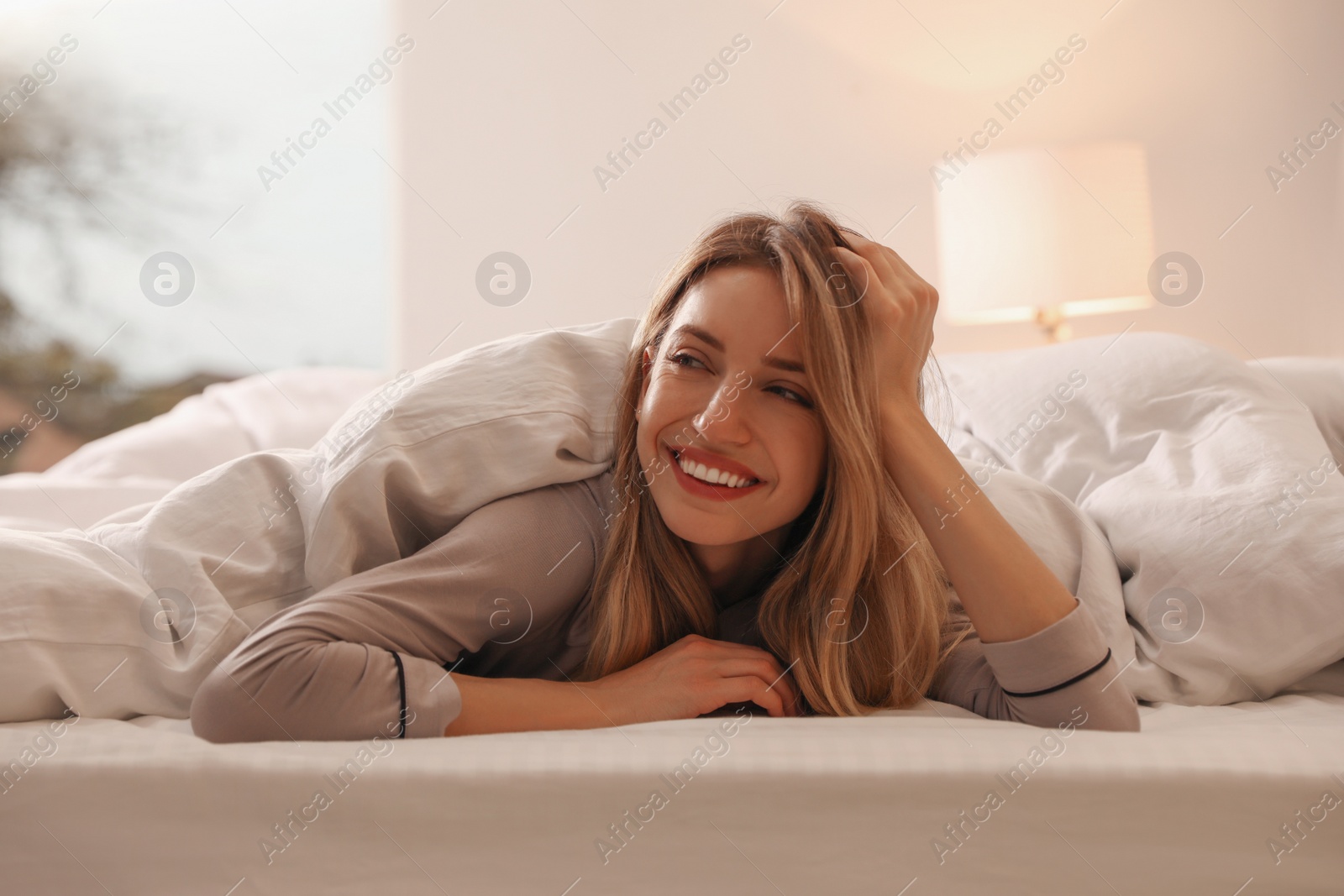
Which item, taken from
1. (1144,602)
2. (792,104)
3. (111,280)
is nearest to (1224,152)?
(792,104)

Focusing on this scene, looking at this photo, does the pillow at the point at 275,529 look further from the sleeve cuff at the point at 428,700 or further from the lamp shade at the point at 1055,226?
the lamp shade at the point at 1055,226

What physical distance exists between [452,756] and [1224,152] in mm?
2174

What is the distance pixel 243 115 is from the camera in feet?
9.77

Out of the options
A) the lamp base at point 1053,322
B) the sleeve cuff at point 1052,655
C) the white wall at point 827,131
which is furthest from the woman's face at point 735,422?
the white wall at point 827,131

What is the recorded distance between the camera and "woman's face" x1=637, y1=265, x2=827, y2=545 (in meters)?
0.88

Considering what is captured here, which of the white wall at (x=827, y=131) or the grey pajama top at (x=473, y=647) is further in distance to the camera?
the white wall at (x=827, y=131)

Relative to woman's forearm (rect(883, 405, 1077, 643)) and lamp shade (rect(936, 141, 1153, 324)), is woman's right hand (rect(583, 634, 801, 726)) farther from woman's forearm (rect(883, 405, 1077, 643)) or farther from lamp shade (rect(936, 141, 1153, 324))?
lamp shade (rect(936, 141, 1153, 324))

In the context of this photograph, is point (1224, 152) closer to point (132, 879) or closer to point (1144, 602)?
point (1144, 602)

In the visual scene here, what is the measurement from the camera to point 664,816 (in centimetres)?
66

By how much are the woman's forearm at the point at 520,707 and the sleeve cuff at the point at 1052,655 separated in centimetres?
33

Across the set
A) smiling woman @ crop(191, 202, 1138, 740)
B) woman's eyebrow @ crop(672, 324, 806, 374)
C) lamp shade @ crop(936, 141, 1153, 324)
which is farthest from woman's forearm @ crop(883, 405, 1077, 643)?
lamp shade @ crop(936, 141, 1153, 324)

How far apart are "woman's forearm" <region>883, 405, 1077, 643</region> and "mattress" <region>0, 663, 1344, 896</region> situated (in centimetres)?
16

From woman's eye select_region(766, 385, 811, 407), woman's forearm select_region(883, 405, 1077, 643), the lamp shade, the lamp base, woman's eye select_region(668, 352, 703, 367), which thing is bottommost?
woman's forearm select_region(883, 405, 1077, 643)

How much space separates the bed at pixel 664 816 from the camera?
64cm
